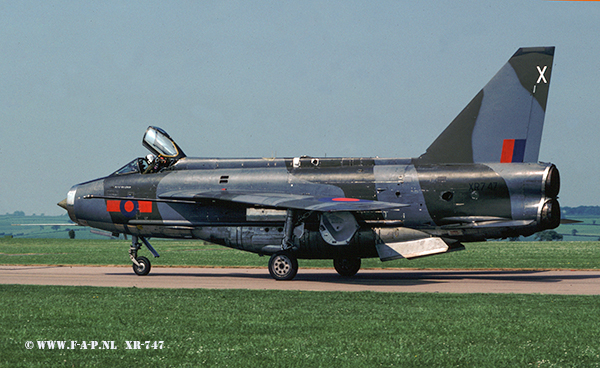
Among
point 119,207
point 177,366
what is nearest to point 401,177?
point 119,207

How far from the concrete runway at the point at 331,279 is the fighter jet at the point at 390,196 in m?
0.94

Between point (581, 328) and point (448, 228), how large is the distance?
9.40m

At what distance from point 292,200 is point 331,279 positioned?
3.15 m

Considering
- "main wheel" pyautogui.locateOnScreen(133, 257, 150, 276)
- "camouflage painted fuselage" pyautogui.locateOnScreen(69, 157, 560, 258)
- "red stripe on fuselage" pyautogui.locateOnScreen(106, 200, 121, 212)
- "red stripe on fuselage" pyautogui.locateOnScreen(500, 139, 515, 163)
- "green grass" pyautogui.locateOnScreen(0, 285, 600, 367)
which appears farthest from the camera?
"red stripe on fuselage" pyautogui.locateOnScreen(106, 200, 121, 212)

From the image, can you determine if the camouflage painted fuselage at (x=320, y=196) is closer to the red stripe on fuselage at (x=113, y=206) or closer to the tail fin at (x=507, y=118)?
the red stripe on fuselage at (x=113, y=206)

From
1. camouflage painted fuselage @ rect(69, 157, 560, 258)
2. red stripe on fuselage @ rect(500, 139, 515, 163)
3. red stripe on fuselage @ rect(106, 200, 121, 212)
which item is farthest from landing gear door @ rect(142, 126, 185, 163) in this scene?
red stripe on fuselage @ rect(500, 139, 515, 163)

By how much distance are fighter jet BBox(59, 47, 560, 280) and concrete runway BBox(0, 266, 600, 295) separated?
3.09ft

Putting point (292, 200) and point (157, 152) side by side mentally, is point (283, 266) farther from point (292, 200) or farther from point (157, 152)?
point (157, 152)

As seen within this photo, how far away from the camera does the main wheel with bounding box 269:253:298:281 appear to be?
19641 millimetres

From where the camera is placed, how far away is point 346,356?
8.23m

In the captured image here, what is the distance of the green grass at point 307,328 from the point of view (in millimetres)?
8133

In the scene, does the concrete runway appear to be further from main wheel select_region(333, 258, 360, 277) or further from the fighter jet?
the fighter jet

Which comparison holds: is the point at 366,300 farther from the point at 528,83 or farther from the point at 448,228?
the point at 528,83

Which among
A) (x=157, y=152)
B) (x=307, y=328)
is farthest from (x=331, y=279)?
(x=307, y=328)
